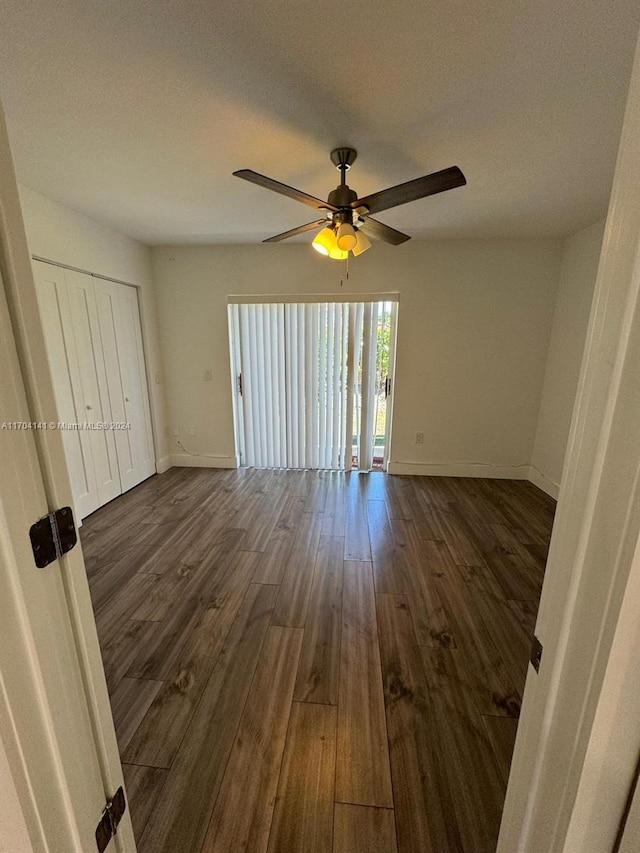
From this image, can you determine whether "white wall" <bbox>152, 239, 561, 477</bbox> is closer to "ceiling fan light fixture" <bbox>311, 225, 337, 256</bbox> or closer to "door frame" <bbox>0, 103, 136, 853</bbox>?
"ceiling fan light fixture" <bbox>311, 225, 337, 256</bbox>

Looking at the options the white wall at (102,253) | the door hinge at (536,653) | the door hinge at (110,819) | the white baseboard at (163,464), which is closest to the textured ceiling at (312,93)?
the white wall at (102,253)

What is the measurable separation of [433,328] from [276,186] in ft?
7.68

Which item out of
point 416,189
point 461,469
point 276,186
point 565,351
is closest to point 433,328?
point 565,351

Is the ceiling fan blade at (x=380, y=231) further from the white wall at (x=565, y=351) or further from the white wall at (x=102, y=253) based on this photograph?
the white wall at (x=102, y=253)

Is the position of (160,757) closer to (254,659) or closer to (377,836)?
(254,659)

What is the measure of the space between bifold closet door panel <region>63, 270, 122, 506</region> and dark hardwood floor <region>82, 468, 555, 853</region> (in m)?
0.45

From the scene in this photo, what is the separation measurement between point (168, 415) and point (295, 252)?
2376mm

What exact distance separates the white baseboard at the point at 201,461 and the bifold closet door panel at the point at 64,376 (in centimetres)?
116

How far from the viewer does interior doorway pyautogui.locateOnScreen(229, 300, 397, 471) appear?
356 cm

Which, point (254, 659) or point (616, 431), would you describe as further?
point (254, 659)

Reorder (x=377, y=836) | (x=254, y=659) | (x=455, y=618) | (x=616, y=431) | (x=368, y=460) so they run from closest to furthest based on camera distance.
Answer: (x=616, y=431), (x=377, y=836), (x=254, y=659), (x=455, y=618), (x=368, y=460)

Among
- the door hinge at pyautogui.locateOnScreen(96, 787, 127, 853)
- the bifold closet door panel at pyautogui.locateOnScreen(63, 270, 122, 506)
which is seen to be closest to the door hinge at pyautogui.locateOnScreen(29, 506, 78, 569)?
the door hinge at pyautogui.locateOnScreen(96, 787, 127, 853)

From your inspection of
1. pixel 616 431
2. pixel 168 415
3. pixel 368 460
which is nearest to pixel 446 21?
pixel 616 431

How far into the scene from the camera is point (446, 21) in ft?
3.49
